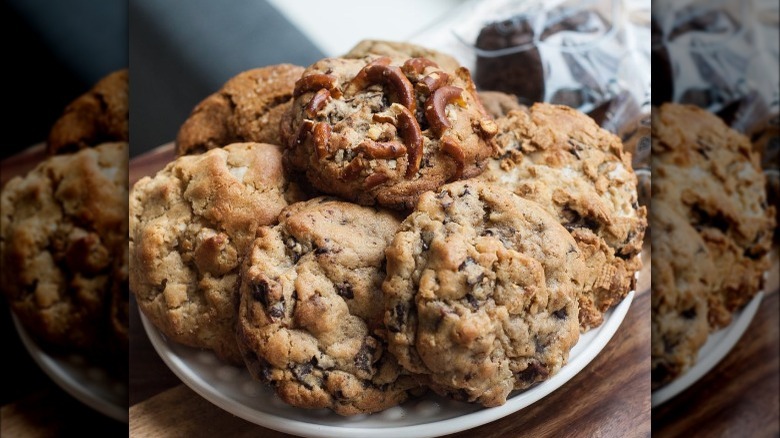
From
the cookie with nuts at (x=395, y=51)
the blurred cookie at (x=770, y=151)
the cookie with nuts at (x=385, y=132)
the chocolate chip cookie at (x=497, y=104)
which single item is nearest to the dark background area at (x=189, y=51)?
the cookie with nuts at (x=395, y=51)

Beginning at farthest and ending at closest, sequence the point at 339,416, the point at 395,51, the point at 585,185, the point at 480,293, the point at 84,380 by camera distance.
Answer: the point at 395,51
the point at 84,380
the point at 585,185
the point at 339,416
the point at 480,293

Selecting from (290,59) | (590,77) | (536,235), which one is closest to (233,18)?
(290,59)

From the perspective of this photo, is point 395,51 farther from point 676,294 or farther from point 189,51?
point 676,294

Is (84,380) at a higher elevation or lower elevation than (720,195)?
lower

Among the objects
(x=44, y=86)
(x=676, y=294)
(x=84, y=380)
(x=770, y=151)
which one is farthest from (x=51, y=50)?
(x=770, y=151)

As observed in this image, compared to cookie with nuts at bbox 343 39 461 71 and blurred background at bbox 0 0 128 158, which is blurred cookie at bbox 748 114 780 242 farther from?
blurred background at bbox 0 0 128 158

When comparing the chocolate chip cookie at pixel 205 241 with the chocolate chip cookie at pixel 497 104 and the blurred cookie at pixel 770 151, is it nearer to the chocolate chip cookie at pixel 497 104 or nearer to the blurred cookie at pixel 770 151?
the chocolate chip cookie at pixel 497 104
